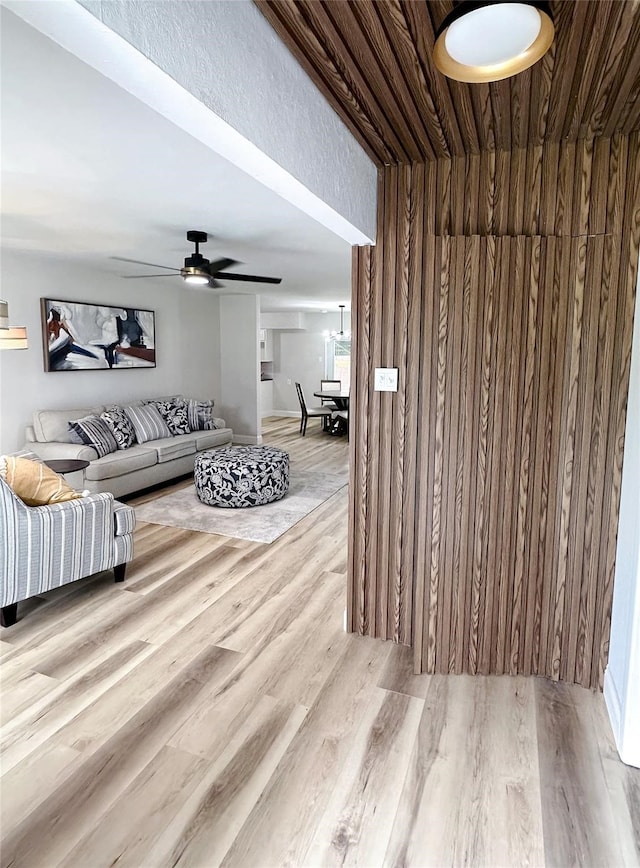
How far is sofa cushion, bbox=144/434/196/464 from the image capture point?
5.72 meters

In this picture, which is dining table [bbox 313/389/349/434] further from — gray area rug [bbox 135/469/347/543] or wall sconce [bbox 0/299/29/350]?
wall sconce [bbox 0/299/29/350]

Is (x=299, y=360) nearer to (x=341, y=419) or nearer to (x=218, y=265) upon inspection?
(x=341, y=419)

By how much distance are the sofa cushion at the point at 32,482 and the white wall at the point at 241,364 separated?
201 inches

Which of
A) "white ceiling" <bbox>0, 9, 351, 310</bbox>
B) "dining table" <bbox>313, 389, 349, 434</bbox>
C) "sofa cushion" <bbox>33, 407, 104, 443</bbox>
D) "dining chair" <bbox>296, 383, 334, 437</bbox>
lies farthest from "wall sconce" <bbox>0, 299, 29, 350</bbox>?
"dining chair" <bbox>296, 383, 334, 437</bbox>

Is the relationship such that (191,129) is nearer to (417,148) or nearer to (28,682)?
(417,148)

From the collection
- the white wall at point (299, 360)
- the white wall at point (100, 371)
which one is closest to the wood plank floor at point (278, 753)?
the white wall at point (100, 371)

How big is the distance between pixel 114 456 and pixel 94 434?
0.97ft

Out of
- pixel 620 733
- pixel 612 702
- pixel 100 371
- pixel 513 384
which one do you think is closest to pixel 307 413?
pixel 100 371

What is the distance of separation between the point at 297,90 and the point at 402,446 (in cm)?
159

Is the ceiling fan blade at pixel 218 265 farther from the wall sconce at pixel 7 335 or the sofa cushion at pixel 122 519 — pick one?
the sofa cushion at pixel 122 519

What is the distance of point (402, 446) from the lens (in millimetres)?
2611

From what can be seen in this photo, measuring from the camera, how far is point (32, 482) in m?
3.07

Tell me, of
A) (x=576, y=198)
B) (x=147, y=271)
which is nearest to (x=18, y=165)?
(x=576, y=198)

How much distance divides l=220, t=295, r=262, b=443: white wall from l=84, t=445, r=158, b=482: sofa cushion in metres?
2.74
